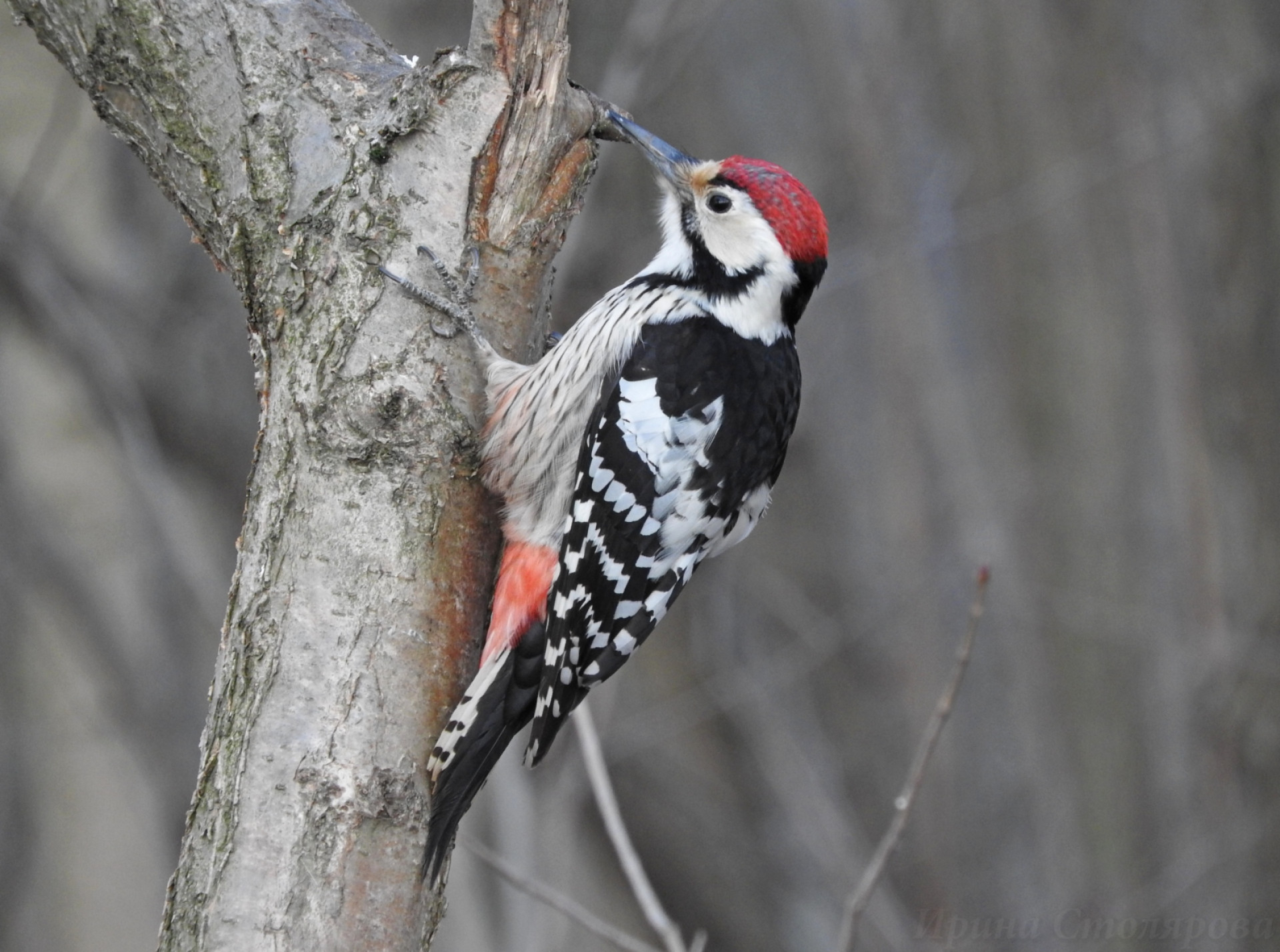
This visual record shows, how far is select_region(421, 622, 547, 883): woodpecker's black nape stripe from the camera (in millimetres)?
1914

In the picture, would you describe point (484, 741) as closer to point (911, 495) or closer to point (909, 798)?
point (909, 798)

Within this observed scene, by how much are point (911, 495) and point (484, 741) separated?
3.77m

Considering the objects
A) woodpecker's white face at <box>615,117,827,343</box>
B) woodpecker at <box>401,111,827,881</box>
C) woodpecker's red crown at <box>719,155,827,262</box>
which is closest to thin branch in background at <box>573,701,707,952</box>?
woodpecker at <box>401,111,827,881</box>

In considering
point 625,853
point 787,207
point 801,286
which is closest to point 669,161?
point 787,207

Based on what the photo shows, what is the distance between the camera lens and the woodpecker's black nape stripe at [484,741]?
1.91 m

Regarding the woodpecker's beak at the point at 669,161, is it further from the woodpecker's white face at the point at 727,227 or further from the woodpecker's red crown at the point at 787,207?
A: the woodpecker's red crown at the point at 787,207

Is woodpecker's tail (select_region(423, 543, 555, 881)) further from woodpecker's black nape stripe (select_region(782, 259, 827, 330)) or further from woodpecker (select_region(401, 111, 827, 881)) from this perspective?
A: woodpecker's black nape stripe (select_region(782, 259, 827, 330))

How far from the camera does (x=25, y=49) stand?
6.20m

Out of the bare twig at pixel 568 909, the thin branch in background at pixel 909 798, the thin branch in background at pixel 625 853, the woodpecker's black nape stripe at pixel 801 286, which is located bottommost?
the bare twig at pixel 568 909

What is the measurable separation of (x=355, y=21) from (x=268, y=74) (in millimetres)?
301

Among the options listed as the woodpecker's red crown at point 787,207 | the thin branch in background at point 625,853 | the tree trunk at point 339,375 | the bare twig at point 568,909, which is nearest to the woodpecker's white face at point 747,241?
the woodpecker's red crown at point 787,207

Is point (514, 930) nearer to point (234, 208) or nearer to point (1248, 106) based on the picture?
point (234, 208)

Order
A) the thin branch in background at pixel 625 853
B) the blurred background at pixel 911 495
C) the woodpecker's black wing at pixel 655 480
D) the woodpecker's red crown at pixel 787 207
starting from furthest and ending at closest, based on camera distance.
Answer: the blurred background at pixel 911 495 < the woodpecker's red crown at pixel 787 207 < the woodpecker's black wing at pixel 655 480 < the thin branch in background at pixel 625 853

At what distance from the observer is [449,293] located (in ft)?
7.16
